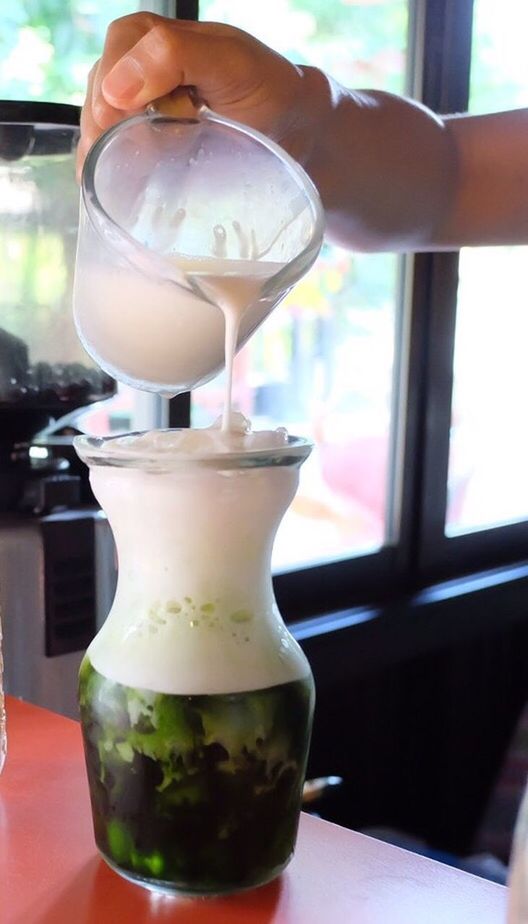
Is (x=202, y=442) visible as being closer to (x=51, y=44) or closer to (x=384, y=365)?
(x=51, y=44)

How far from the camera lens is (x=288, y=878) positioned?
51 centimetres

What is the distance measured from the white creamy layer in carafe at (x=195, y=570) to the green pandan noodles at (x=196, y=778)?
0.01m

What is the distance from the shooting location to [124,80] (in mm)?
633

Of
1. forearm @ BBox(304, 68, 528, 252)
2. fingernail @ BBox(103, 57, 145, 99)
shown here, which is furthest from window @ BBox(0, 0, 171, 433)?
fingernail @ BBox(103, 57, 145, 99)

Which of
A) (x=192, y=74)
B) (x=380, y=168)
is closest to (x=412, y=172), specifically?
(x=380, y=168)

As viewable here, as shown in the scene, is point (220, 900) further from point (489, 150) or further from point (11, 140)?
point (489, 150)

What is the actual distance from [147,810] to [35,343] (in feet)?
1.49

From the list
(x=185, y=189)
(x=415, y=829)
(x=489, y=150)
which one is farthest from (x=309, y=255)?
(x=415, y=829)

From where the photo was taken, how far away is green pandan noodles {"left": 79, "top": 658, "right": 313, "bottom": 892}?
1.56 ft

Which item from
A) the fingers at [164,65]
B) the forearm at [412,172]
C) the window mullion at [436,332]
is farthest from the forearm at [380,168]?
the window mullion at [436,332]

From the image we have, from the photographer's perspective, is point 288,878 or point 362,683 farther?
point 362,683

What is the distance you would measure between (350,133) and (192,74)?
245 millimetres

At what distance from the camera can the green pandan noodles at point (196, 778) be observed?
1.56ft

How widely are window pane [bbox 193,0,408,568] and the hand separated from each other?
29.6 inches
